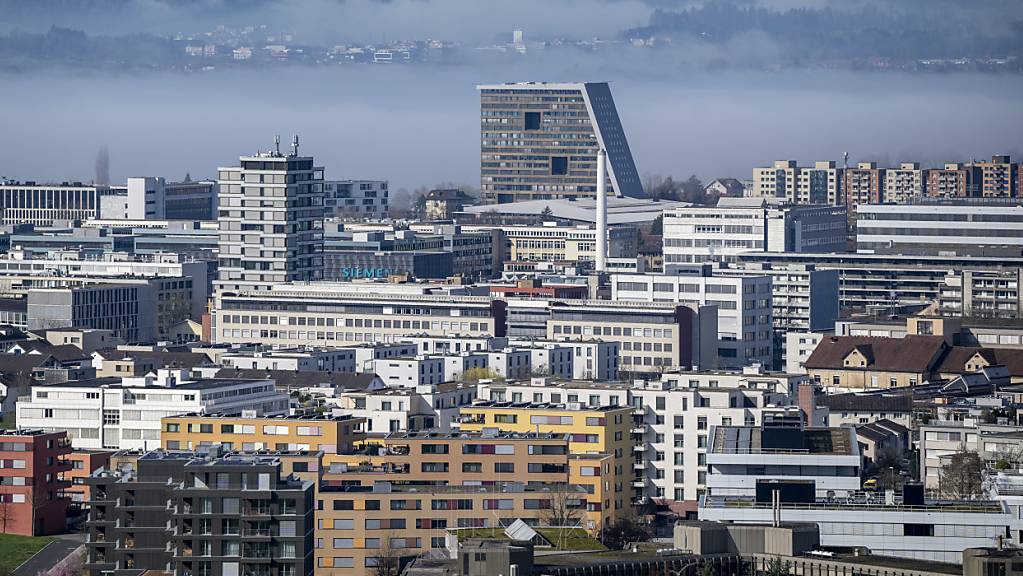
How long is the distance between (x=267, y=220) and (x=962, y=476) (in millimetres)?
47211

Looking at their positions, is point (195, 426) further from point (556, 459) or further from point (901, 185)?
point (901, 185)

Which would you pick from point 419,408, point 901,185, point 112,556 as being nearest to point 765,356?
point 419,408

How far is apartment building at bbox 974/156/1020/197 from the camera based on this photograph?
143500 millimetres

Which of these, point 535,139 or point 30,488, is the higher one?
point 535,139

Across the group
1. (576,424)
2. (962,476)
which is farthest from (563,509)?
(576,424)

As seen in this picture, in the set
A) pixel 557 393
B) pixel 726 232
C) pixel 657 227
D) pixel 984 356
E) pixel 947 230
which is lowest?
pixel 557 393

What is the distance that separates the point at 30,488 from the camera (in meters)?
52.3

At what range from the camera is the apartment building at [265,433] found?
51938 mm

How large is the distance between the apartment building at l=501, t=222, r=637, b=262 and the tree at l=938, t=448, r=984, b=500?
7249 centimetres

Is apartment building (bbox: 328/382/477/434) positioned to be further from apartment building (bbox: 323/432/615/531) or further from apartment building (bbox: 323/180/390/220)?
apartment building (bbox: 323/180/390/220)

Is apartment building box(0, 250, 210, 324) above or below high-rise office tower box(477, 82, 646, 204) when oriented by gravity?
below

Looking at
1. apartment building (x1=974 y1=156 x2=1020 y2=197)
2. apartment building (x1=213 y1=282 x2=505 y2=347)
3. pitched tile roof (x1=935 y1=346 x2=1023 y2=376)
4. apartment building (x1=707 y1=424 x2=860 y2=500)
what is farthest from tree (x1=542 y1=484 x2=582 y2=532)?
apartment building (x1=974 y1=156 x2=1020 y2=197)

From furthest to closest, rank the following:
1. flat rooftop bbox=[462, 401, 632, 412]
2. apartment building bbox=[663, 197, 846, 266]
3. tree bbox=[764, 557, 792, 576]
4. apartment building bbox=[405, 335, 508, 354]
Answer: apartment building bbox=[663, 197, 846, 266] < apartment building bbox=[405, 335, 508, 354] < flat rooftop bbox=[462, 401, 632, 412] < tree bbox=[764, 557, 792, 576]

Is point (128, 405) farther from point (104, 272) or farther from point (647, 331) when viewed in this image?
point (104, 272)
